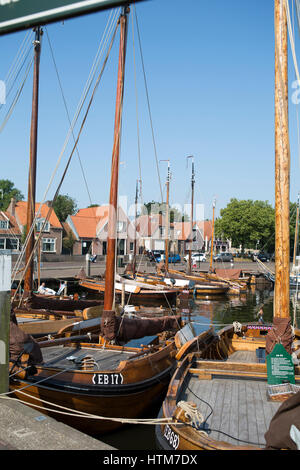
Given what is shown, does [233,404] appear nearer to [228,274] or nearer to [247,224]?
[228,274]

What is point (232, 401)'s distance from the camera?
253 inches

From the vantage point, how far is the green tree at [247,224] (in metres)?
76.9

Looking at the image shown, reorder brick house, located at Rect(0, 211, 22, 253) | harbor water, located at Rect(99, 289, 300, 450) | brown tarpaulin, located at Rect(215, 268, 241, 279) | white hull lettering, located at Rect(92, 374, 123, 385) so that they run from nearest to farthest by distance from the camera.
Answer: white hull lettering, located at Rect(92, 374, 123, 385)
harbor water, located at Rect(99, 289, 300, 450)
brown tarpaulin, located at Rect(215, 268, 241, 279)
brick house, located at Rect(0, 211, 22, 253)

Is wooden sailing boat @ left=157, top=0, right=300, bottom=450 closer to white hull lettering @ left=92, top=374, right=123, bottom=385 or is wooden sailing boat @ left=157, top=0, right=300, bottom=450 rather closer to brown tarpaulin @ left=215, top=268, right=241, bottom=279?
white hull lettering @ left=92, top=374, right=123, bottom=385

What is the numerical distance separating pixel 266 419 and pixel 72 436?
10.4 feet

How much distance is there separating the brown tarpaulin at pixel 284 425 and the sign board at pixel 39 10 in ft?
13.3

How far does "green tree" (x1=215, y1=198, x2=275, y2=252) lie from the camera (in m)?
76.9

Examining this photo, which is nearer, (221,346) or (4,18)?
(4,18)

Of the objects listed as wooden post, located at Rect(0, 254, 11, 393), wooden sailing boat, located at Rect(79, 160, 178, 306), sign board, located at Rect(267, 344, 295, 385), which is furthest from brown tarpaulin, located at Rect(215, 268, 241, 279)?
wooden post, located at Rect(0, 254, 11, 393)

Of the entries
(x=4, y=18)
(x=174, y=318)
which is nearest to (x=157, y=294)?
(x=174, y=318)

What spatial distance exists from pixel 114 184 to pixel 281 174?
540 centimetres

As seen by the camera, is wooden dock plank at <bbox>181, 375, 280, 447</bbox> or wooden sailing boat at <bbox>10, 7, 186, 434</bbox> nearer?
wooden dock plank at <bbox>181, 375, 280, 447</bbox>

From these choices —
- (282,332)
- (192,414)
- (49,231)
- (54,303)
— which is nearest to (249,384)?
(282,332)

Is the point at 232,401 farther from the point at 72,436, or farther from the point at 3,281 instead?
the point at 3,281
